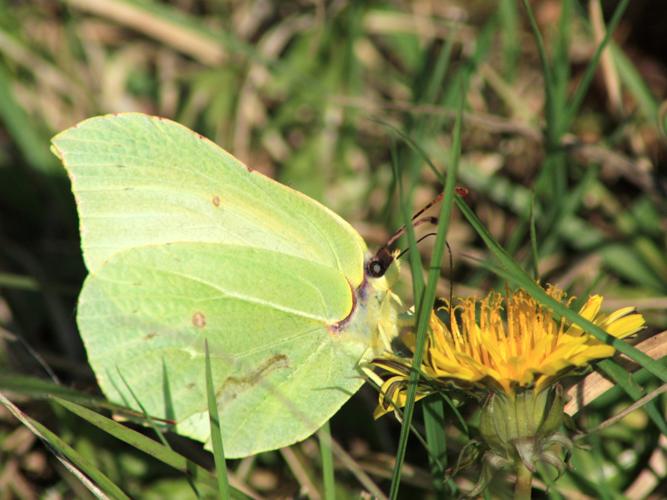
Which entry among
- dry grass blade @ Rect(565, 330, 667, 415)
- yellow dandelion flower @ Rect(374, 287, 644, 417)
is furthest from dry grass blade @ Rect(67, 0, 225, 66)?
dry grass blade @ Rect(565, 330, 667, 415)

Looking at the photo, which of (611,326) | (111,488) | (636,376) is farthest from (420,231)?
(111,488)

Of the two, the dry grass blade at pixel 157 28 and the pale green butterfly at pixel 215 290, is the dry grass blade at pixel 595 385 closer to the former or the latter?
the pale green butterfly at pixel 215 290

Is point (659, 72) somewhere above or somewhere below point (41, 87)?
above

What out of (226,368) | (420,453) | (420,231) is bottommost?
(420,453)

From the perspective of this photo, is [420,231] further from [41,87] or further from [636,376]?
[41,87]

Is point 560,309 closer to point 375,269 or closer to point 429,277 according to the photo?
point 429,277

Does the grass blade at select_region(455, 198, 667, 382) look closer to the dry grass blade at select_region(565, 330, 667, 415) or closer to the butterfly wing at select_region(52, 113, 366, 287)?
the dry grass blade at select_region(565, 330, 667, 415)
